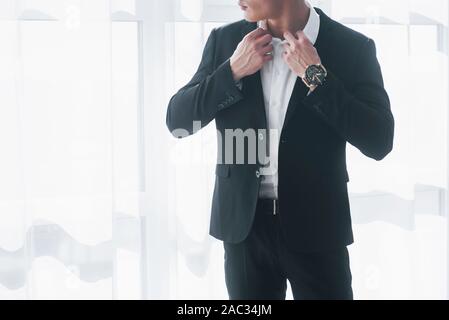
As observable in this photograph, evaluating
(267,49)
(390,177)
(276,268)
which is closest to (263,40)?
(267,49)

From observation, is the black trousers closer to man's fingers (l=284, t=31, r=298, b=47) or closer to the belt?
the belt

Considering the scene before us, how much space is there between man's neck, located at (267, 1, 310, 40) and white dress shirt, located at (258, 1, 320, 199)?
0.05 ft

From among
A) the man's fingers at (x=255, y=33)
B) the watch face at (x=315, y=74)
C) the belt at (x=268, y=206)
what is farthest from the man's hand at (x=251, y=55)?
the belt at (x=268, y=206)

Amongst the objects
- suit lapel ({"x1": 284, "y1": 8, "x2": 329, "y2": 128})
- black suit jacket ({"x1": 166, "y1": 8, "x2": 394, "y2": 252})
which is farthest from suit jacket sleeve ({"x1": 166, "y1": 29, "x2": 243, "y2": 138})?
suit lapel ({"x1": 284, "y1": 8, "x2": 329, "y2": 128})

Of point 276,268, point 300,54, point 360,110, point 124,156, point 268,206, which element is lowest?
point 276,268

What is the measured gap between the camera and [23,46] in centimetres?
175

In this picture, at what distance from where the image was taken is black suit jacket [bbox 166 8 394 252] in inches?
52.3

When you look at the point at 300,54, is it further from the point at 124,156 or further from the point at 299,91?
the point at 124,156

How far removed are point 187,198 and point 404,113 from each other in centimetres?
87

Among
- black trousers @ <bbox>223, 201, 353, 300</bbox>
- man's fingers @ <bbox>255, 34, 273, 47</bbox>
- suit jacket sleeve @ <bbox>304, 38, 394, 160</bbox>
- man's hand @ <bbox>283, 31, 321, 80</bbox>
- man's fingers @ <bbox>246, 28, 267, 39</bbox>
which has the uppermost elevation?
man's fingers @ <bbox>246, 28, 267, 39</bbox>

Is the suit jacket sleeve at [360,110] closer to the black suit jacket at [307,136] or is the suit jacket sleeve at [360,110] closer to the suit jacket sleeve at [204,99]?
the black suit jacket at [307,136]

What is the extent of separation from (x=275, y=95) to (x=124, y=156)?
69cm

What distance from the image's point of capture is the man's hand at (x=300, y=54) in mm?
1302

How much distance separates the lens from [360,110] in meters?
1.29
